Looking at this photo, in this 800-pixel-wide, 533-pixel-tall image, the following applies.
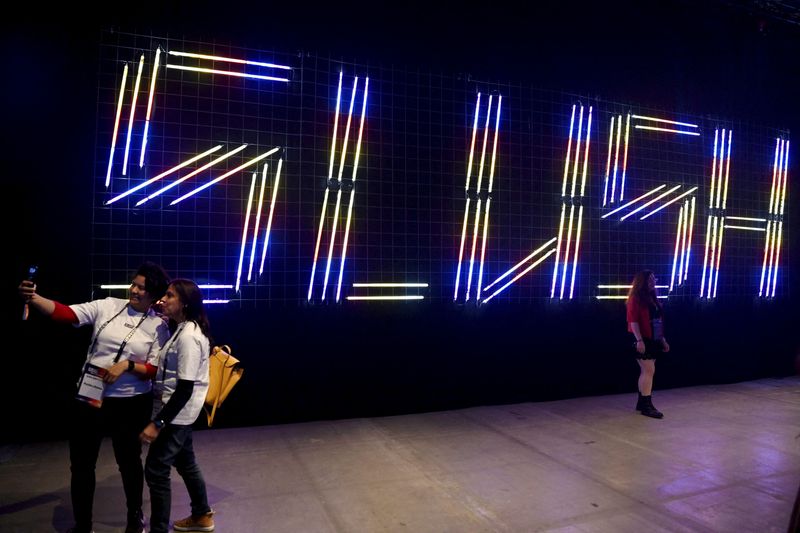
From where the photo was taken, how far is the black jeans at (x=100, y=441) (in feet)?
9.37

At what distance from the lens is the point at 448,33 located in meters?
5.89

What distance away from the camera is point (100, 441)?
9.78ft

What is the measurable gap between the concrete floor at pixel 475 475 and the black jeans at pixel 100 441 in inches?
12.6

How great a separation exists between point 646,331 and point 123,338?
512cm

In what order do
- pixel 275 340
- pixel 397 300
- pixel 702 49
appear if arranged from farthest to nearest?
pixel 702 49, pixel 397 300, pixel 275 340

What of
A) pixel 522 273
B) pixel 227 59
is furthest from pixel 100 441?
pixel 522 273

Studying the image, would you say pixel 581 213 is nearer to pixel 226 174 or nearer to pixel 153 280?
pixel 226 174

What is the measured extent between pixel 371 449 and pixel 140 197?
3.02 meters

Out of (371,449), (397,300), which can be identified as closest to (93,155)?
(397,300)

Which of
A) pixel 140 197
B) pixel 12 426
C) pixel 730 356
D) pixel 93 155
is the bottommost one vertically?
pixel 12 426

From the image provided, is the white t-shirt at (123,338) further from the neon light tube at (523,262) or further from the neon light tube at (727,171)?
the neon light tube at (727,171)

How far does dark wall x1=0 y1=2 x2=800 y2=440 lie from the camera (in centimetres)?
455

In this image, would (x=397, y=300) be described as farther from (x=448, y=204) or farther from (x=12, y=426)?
(x=12, y=426)

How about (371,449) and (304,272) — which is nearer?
(371,449)
